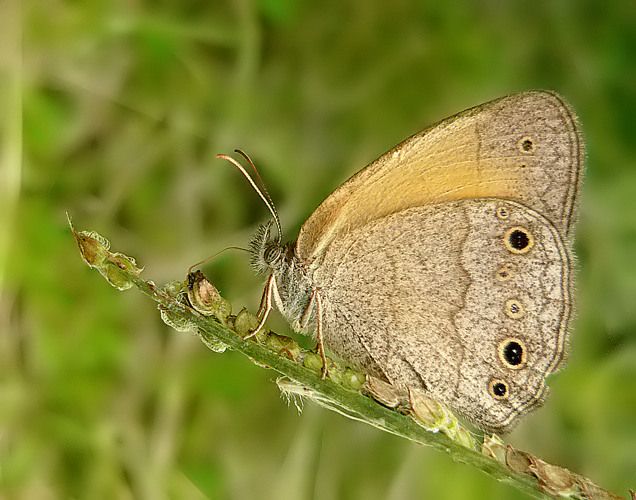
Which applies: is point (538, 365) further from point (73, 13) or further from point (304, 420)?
point (73, 13)

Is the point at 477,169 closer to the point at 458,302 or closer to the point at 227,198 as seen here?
the point at 458,302

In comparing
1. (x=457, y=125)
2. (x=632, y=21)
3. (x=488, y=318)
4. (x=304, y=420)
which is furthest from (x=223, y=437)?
(x=632, y=21)

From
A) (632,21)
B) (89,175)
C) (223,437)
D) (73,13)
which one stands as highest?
(632,21)

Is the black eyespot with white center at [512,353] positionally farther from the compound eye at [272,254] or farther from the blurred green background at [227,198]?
the blurred green background at [227,198]

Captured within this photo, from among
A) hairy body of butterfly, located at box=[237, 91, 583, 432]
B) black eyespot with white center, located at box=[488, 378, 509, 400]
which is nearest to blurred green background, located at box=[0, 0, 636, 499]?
hairy body of butterfly, located at box=[237, 91, 583, 432]

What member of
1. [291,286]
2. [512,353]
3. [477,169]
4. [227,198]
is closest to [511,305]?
[512,353]

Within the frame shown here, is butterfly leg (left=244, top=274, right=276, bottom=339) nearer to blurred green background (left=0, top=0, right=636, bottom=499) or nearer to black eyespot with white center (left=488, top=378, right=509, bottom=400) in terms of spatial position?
black eyespot with white center (left=488, top=378, right=509, bottom=400)

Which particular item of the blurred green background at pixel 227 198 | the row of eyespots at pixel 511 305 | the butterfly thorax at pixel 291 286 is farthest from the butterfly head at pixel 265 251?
the blurred green background at pixel 227 198
